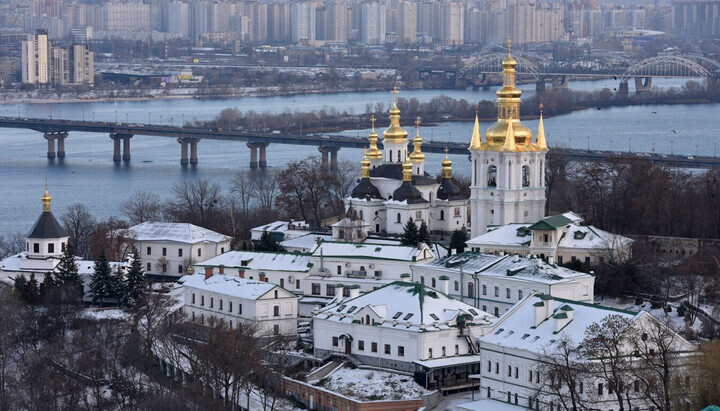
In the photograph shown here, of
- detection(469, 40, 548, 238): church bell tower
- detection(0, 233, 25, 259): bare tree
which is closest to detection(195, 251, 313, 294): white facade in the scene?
detection(469, 40, 548, 238): church bell tower

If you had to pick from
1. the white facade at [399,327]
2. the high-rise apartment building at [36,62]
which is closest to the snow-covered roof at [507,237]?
the white facade at [399,327]

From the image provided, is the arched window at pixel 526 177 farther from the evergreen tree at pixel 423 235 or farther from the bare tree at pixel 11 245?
the bare tree at pixel 11 245

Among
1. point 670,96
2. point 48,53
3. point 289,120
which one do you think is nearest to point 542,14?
point 48,53

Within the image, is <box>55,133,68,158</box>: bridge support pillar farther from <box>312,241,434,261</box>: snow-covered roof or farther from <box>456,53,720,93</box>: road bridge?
<box>456,53,720,93</box>: road bridge

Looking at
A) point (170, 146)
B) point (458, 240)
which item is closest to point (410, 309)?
point (458, 240)

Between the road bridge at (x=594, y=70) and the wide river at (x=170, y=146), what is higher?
the road bridge at (x=594, y=70)

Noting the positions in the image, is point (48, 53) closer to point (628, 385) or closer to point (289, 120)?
point (289, 120)
